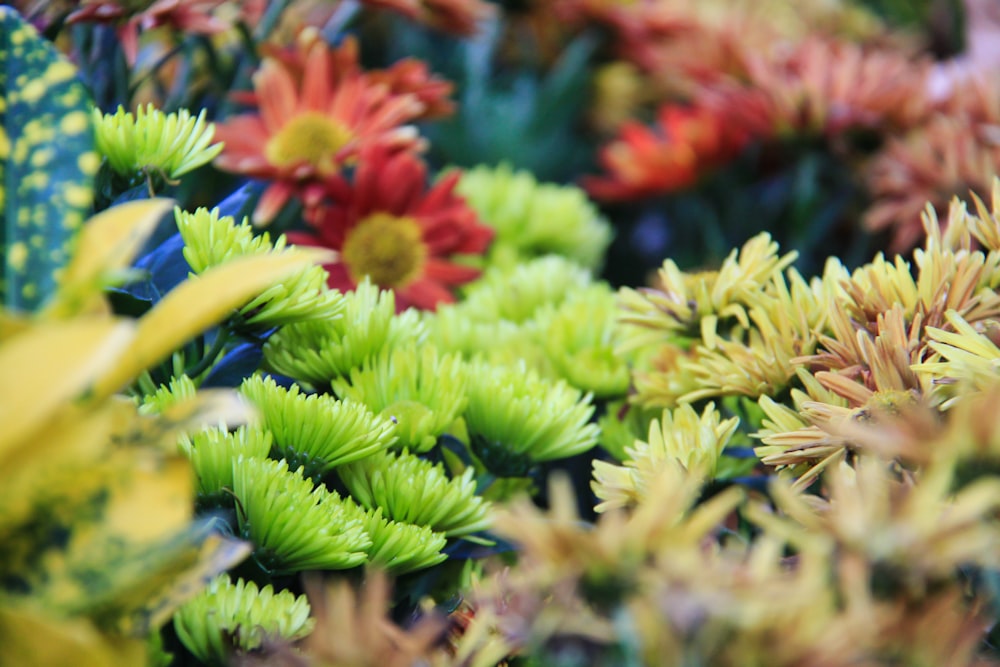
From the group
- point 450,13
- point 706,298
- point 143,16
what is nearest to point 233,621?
point 706,298

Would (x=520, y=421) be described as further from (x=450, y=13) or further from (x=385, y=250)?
(x=450, y=13)

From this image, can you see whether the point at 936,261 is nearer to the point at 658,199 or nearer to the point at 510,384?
the point at 510,384

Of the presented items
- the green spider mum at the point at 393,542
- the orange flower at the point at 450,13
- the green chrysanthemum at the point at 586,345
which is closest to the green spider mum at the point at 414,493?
the green spider mum at the point at 393,542

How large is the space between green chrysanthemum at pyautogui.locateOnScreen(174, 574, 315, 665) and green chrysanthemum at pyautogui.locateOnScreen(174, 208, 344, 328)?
0.11 metres

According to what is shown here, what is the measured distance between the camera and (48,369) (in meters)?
0.22

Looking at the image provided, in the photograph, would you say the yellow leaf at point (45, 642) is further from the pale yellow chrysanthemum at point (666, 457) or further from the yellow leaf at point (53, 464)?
the pale yellow chrysanthemum at point (666, 457)

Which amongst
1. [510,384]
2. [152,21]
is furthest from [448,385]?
[152,21]

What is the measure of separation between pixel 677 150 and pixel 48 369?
640mm

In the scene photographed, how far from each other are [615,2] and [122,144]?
0.63 meters

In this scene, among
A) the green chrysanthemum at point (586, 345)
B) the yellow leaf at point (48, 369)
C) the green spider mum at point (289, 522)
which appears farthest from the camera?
the green chrysanthemum at point (586, 345)

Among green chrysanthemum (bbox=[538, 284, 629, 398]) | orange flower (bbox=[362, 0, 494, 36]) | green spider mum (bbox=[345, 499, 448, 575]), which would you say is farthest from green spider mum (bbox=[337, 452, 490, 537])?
orange flower (bbox=[362, 0, 494, 36])

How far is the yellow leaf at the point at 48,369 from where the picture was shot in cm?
21

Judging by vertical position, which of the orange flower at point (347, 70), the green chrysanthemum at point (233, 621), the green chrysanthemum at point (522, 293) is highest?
the orange flower at point (347, 70)

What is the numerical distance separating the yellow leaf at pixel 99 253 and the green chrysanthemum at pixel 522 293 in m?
0.31
